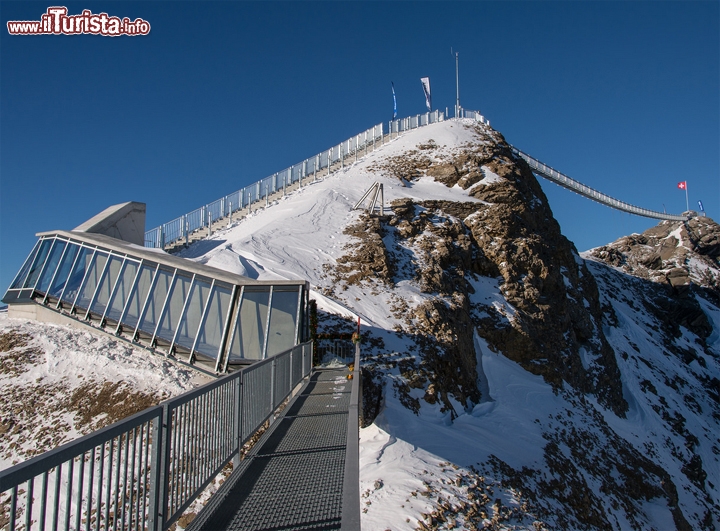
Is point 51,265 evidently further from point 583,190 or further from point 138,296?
point 583,190

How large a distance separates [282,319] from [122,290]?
20.5 ft

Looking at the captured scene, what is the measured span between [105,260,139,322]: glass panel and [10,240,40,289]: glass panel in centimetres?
469

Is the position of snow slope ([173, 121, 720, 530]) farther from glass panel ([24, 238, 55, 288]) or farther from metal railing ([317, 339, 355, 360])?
glass panel ([24, 238, 55, 288])

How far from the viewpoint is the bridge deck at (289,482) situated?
4352 millimetres

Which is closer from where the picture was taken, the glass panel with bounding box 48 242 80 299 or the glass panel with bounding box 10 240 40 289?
the glass panel with bounding box 48 242 80 299

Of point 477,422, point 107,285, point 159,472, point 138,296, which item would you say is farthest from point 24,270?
point 159,472

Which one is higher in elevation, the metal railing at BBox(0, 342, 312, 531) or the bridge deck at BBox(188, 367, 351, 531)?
the metal railing at BBox(0, 342, 312, 531)

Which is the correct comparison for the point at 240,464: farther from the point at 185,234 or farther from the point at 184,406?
the point at 185,234

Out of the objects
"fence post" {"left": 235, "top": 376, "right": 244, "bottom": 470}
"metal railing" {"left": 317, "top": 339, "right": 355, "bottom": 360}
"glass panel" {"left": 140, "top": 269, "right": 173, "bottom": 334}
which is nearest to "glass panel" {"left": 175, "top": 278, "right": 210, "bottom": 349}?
"glass panel" {"left": 140, "top": 269, "right": 173, "bottom": 334}

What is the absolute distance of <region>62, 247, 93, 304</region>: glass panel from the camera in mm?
16469

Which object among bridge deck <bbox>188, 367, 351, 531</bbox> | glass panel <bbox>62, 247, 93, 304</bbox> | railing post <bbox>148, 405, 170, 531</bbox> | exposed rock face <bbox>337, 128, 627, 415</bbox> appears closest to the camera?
railing post <bbox>148, 405, 170, 531</bbox>

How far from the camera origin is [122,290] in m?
15.7

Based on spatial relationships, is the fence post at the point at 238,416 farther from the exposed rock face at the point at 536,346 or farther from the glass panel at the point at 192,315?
the glass panel at the point at 192,315

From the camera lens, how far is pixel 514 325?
22.5m
